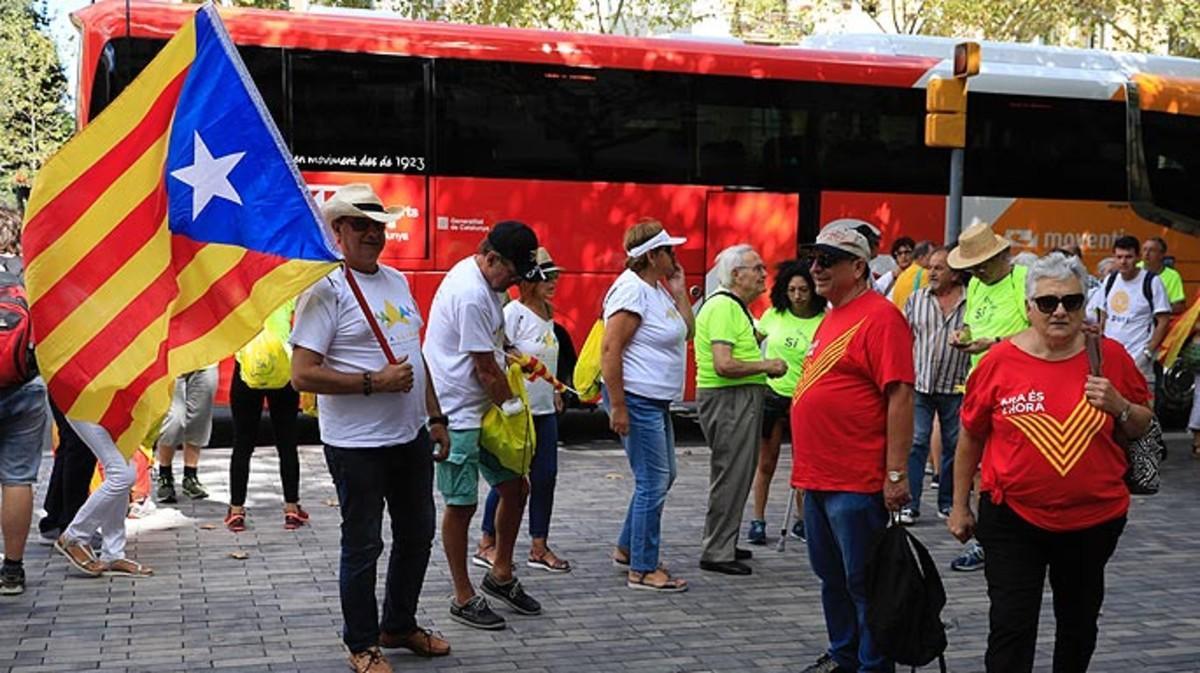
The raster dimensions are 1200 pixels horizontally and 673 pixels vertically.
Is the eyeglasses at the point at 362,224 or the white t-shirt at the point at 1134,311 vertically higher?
the eyeglasses at the point at 362,224

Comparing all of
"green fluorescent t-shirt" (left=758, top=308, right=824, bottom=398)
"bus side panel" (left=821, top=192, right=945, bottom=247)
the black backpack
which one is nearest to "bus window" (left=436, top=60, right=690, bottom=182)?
"bus side panel" (left=821, top=192, right=945, bottom=247)

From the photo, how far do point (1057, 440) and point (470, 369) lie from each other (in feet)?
8.73

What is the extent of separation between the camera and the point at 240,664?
577 cm

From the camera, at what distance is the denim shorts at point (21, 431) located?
6.69 m

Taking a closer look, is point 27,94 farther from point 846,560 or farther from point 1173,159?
point 846,560

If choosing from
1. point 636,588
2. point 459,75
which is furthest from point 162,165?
point 459,75

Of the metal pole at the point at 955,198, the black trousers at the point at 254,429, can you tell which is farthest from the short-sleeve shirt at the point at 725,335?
the metal pole at the point at 955,198

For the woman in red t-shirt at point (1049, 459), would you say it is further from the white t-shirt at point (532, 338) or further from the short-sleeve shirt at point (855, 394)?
the white t-shirt at point (532, 338)

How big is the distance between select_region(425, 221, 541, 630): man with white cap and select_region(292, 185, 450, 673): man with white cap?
45 cm

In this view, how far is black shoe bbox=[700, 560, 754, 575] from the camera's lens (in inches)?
297

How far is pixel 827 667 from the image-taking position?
18.1ft

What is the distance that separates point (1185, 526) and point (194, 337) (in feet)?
22.3

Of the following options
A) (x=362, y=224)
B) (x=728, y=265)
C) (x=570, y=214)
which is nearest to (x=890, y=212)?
(x=570, y=214)

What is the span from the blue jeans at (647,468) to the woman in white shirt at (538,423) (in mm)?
489
